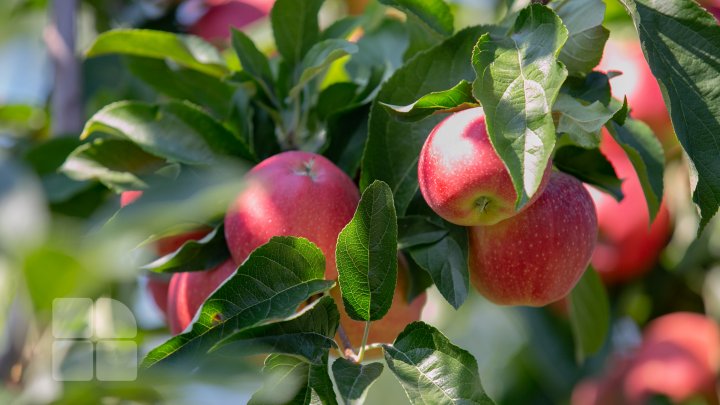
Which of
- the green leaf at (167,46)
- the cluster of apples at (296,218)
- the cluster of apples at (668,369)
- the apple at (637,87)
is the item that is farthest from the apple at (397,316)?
the cluster of apples at (668,369)

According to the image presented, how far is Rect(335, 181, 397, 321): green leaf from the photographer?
0.77m

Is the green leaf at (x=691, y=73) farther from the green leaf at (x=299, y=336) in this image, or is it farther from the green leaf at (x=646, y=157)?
the green leaf at (x=299, y=336)

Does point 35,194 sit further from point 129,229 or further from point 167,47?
point 167,47

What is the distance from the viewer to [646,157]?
93 cm

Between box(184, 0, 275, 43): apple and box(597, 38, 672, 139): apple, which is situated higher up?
A: box(184, 0, 275, 43): apple

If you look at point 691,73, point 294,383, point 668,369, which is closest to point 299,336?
point 294,383

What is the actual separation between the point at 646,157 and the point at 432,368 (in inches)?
12.3

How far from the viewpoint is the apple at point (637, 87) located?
1.71m

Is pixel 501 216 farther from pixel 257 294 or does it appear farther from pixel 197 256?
pixel 197 256

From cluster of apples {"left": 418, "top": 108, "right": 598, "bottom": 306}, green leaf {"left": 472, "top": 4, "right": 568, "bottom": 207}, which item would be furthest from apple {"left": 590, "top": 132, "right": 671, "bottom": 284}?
green leaf {"left": 472, "top": 4, "right": 568, "bottom": 207}

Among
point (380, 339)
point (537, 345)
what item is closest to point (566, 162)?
point (380, 339)

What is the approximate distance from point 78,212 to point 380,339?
0.55m

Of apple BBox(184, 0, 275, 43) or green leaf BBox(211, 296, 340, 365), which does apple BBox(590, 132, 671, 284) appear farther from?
green leaf BBox(211, 296, 340, 365)

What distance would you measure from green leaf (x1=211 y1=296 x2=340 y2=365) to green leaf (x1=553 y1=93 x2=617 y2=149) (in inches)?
9.2
